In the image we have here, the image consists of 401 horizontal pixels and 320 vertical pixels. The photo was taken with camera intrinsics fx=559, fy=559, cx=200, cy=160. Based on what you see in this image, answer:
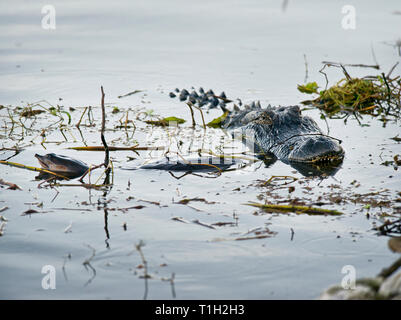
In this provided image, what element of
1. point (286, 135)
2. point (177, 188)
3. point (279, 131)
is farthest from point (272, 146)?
point (177, 188)

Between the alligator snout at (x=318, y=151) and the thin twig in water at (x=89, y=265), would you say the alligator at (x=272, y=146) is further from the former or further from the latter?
the thin twig in water at (x=89, y=265)

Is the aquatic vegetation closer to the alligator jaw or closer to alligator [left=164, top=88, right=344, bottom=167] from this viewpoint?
alligator [left=164, top=88, right=344, bottom=167]

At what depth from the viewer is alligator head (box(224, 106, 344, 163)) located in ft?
20.7

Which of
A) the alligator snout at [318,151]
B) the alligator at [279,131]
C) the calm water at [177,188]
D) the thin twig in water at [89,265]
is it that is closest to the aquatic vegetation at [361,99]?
the calm water at [177,188]

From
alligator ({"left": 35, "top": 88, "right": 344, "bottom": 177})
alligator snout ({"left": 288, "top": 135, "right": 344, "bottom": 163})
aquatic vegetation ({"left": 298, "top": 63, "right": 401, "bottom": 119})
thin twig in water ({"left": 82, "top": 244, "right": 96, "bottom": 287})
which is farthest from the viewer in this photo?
aquatic vegetation ({"left": 298, "top": 63, "right": 401, "bottom": 119})

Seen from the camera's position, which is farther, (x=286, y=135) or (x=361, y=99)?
(x=361, y=99)

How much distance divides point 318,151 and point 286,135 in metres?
1.07

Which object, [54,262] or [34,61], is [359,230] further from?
[34,61]

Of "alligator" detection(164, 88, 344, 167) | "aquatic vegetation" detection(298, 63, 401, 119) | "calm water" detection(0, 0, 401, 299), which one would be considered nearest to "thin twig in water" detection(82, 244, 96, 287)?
"calm water" detection(0, 0, 401, 299)

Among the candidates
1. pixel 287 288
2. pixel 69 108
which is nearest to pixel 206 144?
pixel 69 108

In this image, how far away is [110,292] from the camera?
11.4ft

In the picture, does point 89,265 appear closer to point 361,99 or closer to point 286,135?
point 286,135

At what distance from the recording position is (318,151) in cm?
626

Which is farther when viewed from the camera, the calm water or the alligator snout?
the alligator snout
